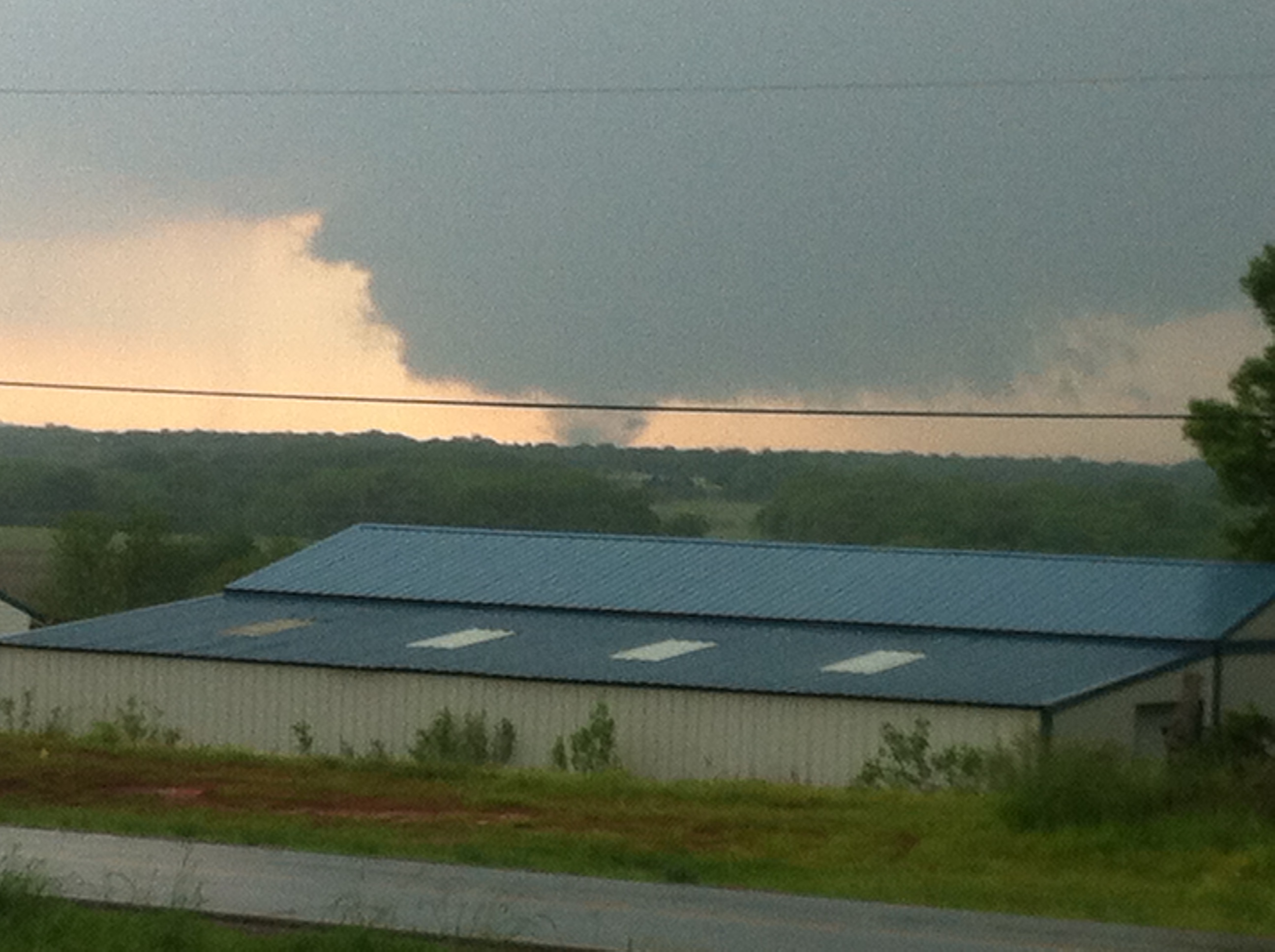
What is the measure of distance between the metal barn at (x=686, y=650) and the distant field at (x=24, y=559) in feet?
226

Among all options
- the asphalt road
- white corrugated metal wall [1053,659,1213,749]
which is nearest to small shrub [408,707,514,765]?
white corrugated metal wall [1053,659,1213,749]

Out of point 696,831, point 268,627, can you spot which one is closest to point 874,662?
point 268,627

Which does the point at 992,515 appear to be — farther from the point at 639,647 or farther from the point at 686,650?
the point at 686,650

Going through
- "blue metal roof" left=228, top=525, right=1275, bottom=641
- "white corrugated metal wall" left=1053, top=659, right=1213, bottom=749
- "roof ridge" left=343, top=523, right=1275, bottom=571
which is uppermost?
"roof ridge" left=343, top=523, right=1275, bottom=571

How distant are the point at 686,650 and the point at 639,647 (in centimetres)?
118

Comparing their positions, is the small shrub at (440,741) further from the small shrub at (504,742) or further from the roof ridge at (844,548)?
the roof ridge at (844,548)

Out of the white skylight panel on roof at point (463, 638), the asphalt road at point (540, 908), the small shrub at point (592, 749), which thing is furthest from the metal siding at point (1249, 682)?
the asphalt road at point (540, 908)

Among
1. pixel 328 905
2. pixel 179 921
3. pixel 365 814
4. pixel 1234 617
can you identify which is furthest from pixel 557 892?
pixel 1234 617

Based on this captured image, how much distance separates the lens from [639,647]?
152 feet

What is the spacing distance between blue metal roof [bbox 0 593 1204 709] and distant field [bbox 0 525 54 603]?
70412 millimetres

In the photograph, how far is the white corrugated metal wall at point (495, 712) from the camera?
39438mm

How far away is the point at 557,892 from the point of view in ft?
62.4

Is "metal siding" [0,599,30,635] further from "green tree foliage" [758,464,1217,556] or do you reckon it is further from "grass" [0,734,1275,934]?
"green tree foliage" [758,464,1217,556]

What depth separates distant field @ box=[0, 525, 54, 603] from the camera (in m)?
134
